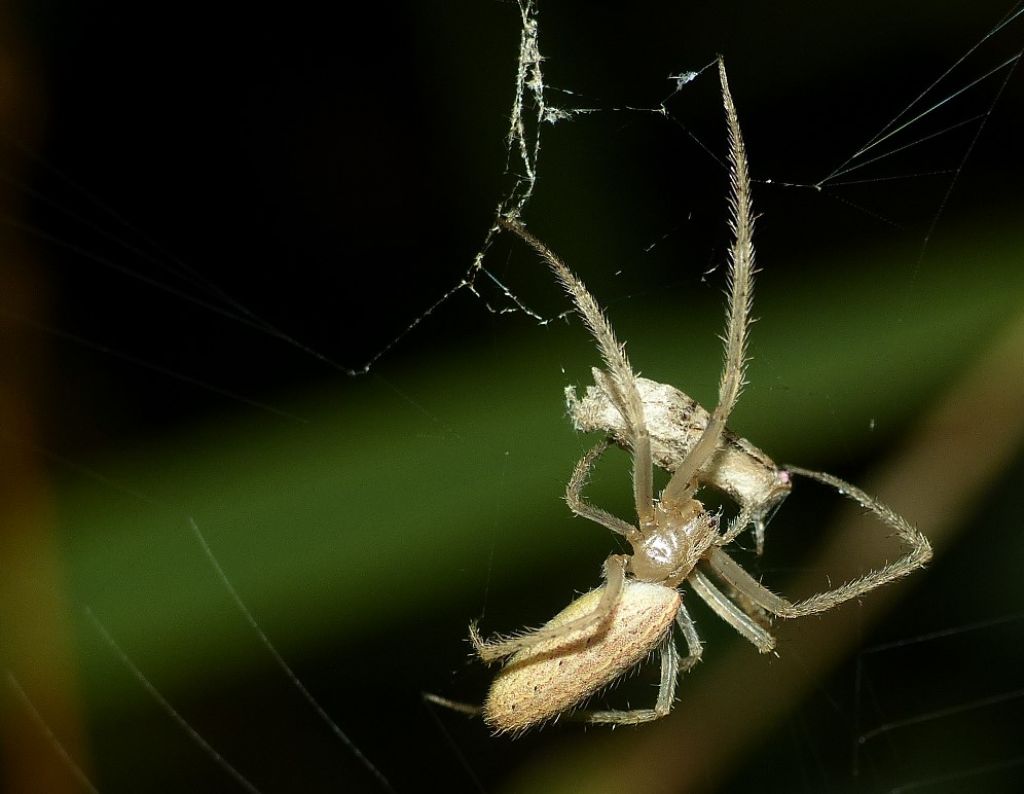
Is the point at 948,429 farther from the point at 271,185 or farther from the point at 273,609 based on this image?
the point at 271,185

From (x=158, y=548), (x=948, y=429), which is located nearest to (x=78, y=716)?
(x=158, y=548)

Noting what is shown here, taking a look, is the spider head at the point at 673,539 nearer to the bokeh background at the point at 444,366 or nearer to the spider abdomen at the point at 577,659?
the spider abdomen at the point at 577,659

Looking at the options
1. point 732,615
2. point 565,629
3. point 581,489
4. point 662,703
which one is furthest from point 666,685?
point 581,489

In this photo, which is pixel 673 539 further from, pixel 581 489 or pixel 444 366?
pixel 444 366

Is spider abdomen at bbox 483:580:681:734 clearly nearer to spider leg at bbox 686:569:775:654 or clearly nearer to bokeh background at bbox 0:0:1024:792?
spider leg at bbox 686:569:775:654

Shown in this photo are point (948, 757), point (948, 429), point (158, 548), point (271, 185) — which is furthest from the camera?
point (948, 757)

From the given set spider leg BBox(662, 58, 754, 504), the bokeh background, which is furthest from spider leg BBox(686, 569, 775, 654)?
spider leg BBox(662, 58, 754, 504)

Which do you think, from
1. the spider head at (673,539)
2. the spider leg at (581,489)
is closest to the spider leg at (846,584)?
the spider head at (673,539)
